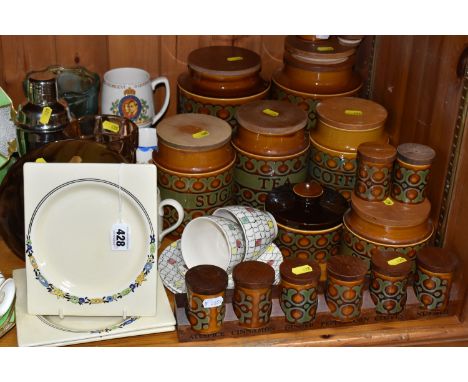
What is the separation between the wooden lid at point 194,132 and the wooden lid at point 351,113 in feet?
0.65

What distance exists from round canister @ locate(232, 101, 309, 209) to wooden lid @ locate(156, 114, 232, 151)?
5 cm

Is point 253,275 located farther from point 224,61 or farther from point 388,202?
point 224,61

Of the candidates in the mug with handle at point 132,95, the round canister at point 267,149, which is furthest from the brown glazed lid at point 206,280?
the mug with handle at point 132,95

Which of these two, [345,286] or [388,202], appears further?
[388,202]

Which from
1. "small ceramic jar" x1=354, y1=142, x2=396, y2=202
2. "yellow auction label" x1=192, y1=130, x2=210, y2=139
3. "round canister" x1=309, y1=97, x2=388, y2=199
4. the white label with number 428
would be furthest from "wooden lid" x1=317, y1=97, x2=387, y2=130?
the white label with number 428

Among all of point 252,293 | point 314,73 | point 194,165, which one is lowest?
point 252,293

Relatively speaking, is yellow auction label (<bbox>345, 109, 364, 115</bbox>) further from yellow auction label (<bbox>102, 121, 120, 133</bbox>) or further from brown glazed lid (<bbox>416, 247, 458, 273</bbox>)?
yellow auction label (<bbox>102, 121, 120, 133</bbox>)

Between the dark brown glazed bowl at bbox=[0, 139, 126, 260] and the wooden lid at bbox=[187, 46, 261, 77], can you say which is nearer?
the dark brown glazed bowl at bbox=[0, 139, 126, 260]

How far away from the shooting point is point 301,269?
122 centimetres

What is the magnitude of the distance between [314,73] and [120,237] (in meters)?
0.62

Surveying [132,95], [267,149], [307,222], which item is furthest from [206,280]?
[132,95]

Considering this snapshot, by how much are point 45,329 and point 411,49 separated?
86 centimetres

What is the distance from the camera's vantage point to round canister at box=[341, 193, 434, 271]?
1.31m

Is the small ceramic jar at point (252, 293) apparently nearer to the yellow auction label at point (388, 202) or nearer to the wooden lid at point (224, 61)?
the yellow auction label at point (388, 202)
